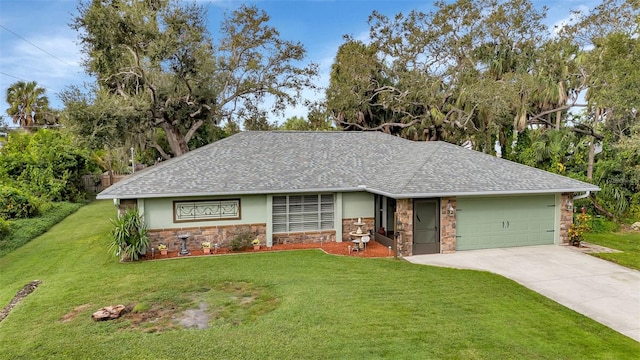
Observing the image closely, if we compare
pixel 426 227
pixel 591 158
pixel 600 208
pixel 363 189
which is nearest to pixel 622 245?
pixel 600 208

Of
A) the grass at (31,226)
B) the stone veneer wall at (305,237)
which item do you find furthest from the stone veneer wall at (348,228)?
the grass at (31,226)

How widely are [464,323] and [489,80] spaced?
62.6ft

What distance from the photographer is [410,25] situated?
2470 cm

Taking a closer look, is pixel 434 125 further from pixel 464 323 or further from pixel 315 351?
pixel 315 351

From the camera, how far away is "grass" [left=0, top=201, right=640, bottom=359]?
5738 millimetres

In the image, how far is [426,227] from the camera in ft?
38.5

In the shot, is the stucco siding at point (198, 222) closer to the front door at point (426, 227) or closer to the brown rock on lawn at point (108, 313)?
the brown rock on lawn at point (108, 313)

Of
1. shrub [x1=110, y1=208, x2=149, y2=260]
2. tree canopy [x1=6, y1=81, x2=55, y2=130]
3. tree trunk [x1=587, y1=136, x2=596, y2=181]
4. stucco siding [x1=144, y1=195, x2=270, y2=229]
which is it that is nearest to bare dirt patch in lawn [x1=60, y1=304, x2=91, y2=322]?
shrub [x1=110, y1=208, x2=149, y2=260]

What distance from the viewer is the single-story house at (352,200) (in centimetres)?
1160

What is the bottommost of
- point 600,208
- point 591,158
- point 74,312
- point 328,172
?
point 74,312

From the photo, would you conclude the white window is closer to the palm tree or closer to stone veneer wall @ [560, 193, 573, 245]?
stone veneer wall @ [560, 193, 573, 245]

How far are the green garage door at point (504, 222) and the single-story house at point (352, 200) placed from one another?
3 centimetres

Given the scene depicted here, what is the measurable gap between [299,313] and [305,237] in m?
6.14

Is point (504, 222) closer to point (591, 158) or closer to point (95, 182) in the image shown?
point (591, 158)
